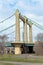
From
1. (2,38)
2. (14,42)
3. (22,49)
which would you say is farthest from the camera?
(22,49)

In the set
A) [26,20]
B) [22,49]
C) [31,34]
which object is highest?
[26,20]

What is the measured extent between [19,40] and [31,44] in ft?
18.9

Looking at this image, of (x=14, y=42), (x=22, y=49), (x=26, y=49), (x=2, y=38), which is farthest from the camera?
(x=26, y=49)

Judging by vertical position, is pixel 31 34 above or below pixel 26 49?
above

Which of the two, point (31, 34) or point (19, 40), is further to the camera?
point (31, 34)

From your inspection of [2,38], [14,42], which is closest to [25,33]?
[14,42]

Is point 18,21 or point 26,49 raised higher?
point 18,21

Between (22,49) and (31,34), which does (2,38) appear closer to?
(22,49)

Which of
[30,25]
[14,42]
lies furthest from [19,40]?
[30,25]

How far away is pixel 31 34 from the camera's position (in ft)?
278

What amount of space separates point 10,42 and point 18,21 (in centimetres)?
739

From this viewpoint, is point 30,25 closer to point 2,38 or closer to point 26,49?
point 26,49

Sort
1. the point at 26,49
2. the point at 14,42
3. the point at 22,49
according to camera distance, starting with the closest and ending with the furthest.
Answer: the point at 14,42 < the point at 22,49 < the point at 26,49

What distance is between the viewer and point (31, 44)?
78938mm
